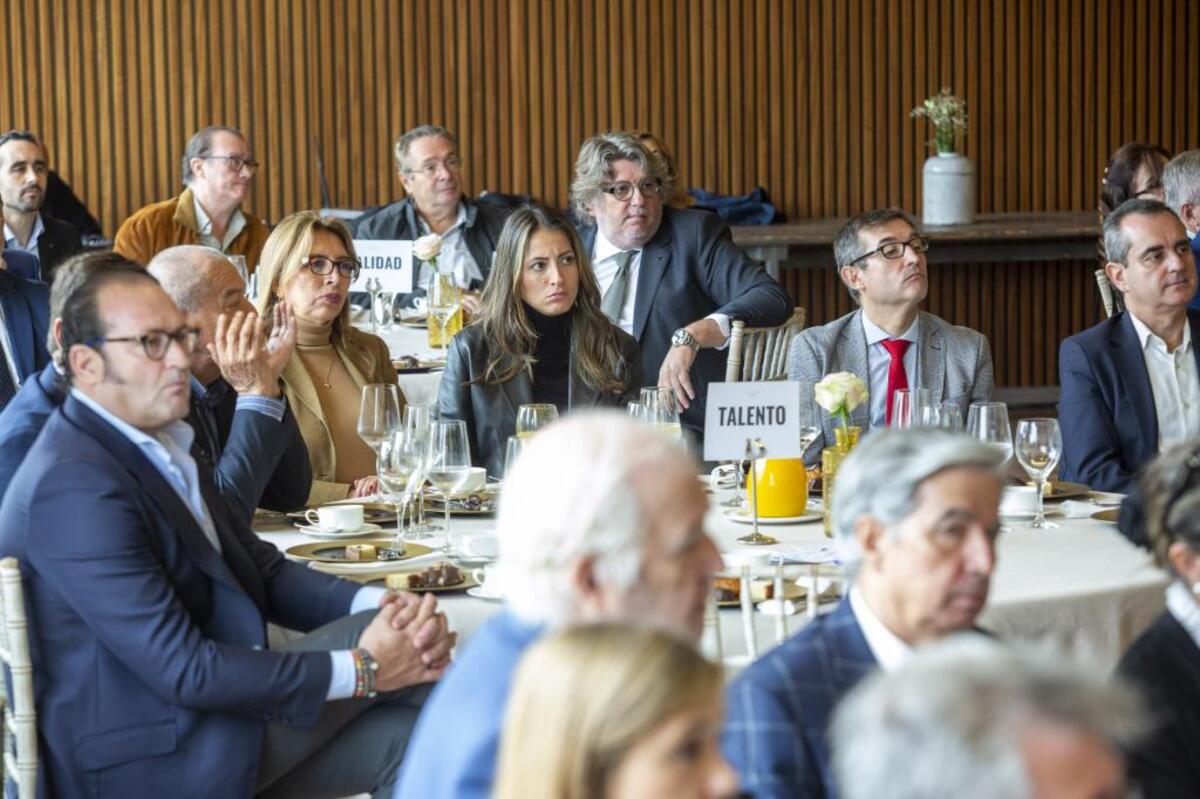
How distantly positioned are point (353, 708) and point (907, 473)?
1.19 metres

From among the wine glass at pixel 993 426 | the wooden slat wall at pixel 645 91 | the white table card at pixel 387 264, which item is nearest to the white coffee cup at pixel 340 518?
the wine glass at pixel 993 426

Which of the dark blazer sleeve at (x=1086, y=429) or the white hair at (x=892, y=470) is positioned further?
the dark blazer sleeve at (x=1086, y=429)

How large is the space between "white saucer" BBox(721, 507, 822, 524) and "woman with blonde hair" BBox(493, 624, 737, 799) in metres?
2.31

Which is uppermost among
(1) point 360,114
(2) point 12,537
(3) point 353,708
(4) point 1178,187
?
(1) point 360,114

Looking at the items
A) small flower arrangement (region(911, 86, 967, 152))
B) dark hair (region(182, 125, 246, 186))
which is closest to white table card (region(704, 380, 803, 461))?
dark hair (region(182, 125, 246, 186))

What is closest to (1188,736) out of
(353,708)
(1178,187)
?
(353,708)

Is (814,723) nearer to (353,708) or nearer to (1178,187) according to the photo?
(353,708)

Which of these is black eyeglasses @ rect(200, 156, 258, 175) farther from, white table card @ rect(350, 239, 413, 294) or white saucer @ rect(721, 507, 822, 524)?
white saucer @ rect(721, 507, 822, 524)

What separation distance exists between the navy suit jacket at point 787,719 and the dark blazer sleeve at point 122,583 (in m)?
1.01

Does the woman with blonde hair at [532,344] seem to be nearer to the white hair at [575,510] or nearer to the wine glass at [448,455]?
the wine glass at [448,455]

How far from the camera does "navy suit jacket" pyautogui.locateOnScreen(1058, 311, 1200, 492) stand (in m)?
4.58

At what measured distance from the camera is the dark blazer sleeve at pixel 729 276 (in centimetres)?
591

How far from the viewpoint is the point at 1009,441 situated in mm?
3652

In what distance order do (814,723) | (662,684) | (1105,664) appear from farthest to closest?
(1105,664) → (814,723) → (662,684)
